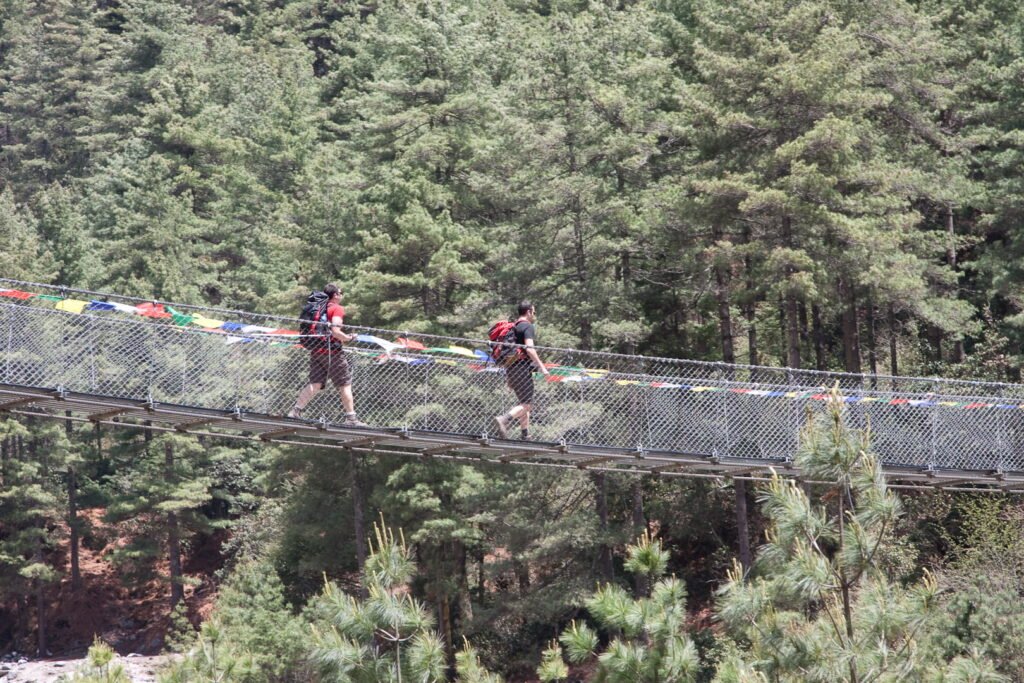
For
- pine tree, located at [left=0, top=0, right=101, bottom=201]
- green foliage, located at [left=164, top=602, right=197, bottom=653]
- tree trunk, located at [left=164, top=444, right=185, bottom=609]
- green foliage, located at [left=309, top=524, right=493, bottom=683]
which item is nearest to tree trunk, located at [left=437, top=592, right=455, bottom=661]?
green foliage, located at [left=164, top=602, right=197, bottom=653]

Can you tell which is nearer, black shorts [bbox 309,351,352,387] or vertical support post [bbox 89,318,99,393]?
vertical support post [bbox 89,318,99,393]

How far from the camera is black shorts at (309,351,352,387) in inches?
419

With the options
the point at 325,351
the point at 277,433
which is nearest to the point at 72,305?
the point at 277,433

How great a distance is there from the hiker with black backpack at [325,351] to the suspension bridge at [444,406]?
192 millimetres

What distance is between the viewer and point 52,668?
27828 mm

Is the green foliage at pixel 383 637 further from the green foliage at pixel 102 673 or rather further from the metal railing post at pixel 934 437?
the metal railing post at pixel 934 437

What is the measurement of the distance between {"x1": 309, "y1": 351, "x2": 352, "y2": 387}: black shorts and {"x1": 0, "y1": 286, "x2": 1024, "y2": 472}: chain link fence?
0.27m

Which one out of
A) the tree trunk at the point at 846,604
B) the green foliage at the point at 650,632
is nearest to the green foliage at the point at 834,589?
the tree trunk at the point at 846,604

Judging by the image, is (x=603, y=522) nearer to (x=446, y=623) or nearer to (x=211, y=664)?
(x=446, y=623)

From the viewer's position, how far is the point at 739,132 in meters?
19.5

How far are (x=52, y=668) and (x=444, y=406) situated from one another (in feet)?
54.2

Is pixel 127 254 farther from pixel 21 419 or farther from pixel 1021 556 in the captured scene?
pixel 1021 556

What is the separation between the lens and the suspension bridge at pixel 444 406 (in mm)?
10195

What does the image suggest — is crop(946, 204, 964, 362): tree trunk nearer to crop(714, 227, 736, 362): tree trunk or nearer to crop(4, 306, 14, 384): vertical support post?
crop(714, 227, 736, 362): tree trunk
